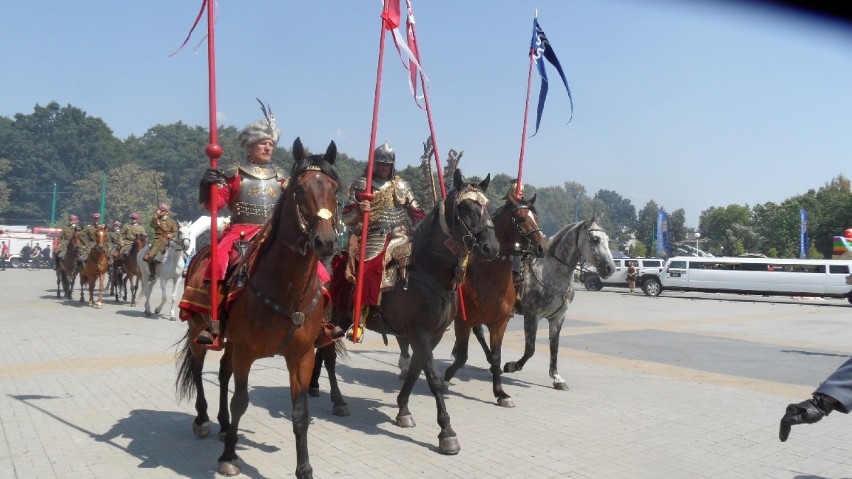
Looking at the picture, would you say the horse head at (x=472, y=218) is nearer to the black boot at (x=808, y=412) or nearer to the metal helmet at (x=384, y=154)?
the metal helmet at (x=384, y=154)

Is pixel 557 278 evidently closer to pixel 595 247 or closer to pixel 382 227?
pixel 595 247

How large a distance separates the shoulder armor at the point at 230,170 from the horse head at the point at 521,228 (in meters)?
3.13

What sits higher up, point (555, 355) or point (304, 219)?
point (304, 219)

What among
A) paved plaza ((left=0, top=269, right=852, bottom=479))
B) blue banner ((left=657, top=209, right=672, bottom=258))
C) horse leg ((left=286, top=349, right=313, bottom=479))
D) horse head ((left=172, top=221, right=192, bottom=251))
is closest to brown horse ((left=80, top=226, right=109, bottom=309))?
horse head ((left=172, top=221, right=192, bottom=251))

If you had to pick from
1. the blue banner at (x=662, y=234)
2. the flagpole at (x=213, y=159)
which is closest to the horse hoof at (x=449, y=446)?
the flagpole at (x=213, y=159)

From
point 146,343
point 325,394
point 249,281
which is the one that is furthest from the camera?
point 146,343

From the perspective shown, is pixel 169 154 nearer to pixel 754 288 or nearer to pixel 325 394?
pixel 754 288

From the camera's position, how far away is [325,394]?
7.68 metres

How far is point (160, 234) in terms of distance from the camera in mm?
15383

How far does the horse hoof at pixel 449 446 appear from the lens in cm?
529

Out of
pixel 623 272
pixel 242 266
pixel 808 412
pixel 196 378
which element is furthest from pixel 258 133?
pixel 623 272

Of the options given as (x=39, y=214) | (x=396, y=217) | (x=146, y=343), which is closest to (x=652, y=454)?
(x=396, y=217)

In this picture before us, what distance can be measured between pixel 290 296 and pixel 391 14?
11.4ft

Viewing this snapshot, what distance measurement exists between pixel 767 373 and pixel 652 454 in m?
5.65
